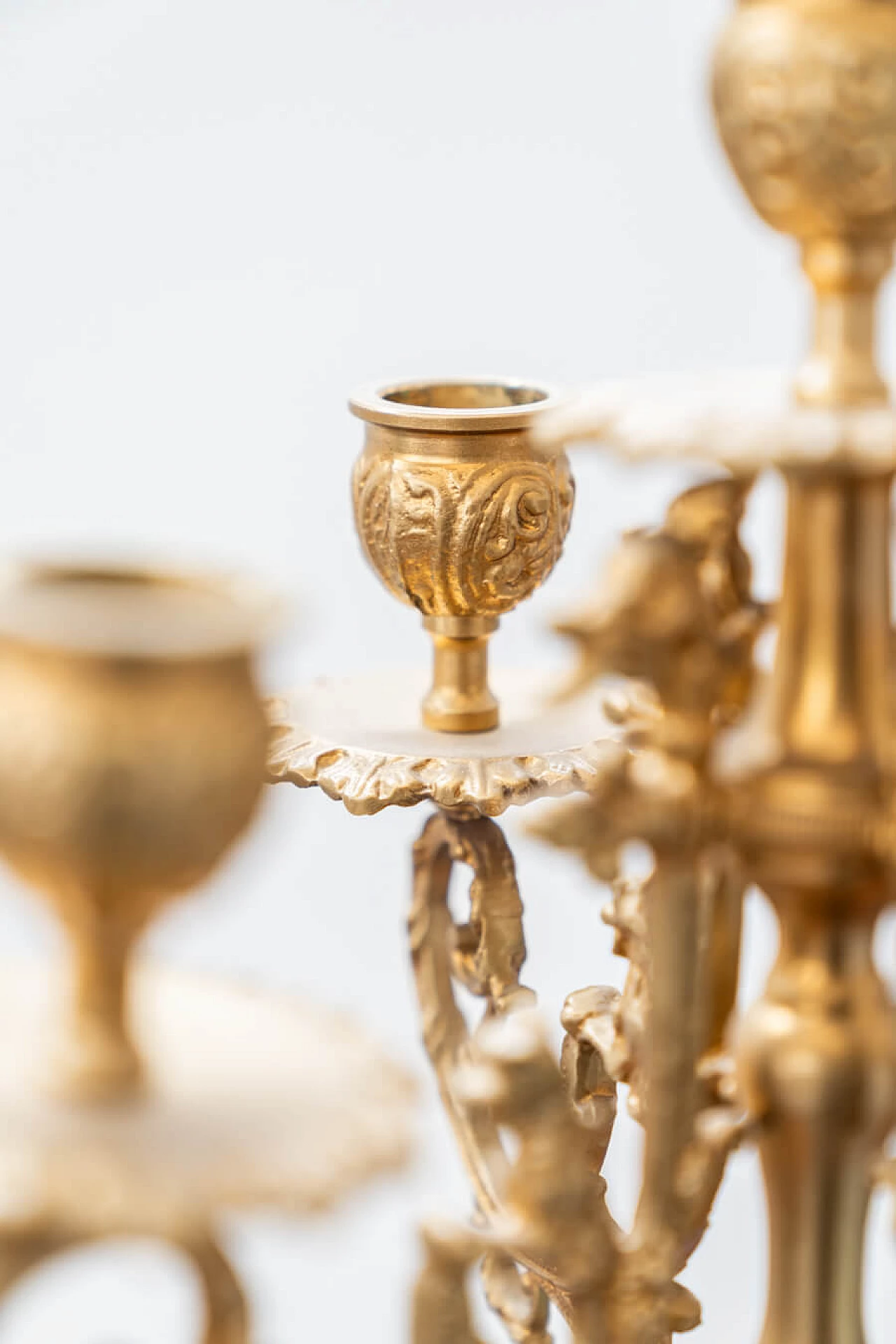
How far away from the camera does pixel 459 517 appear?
148 centimetres

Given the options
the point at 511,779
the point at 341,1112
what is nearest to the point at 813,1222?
the point at 341,1112

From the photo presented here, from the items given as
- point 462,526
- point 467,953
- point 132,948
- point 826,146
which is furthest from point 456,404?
point 132,948

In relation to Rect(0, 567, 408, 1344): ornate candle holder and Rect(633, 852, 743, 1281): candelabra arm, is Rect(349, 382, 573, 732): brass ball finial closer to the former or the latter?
Rect(633, 852, 743, 1281): candelabra arm

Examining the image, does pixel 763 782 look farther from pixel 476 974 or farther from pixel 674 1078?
pixel 476 974

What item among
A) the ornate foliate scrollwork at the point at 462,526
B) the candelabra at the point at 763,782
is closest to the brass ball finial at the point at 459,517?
the ornate foliate scrollwork at the point at 462,526

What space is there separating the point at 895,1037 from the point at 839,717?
15cm

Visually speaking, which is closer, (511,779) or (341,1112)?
(341,1112)

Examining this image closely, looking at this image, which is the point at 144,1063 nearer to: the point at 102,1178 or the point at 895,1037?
the point at 102,1178

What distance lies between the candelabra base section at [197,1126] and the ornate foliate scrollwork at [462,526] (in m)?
0.67

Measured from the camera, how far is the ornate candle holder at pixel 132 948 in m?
0.71

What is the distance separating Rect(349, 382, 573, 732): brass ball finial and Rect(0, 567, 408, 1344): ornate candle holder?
713 millimetres

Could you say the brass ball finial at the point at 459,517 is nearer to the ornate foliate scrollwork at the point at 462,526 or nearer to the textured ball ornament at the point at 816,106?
the ornate foliate scrollwork at the point at 462,526

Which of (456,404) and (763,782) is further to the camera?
(456,404)

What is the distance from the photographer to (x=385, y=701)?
1.63m
